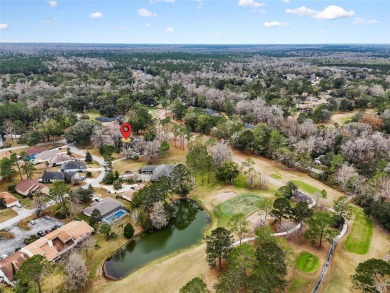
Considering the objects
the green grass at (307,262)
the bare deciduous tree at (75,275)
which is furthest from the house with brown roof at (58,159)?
the green grass at (307,262)

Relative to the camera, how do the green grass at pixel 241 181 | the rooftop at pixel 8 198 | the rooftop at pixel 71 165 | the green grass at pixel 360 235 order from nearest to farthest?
the green grass at pixel 360 235 < the rooftop at pixel 8 198 < the green grass at pixel 241 181 < the rooftop at pixel 71 165

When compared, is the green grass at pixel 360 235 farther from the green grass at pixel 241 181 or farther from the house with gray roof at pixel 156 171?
the house with gray roof at pixel 156 171

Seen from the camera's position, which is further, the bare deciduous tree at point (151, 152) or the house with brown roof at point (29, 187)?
the bare deciduous tree at point (151, 152)

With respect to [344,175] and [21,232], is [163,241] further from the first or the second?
[344,175]

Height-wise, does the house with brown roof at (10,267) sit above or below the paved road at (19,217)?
above

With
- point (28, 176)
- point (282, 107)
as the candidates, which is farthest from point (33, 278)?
point (282, 107)

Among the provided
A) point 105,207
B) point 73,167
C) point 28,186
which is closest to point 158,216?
point 105,207

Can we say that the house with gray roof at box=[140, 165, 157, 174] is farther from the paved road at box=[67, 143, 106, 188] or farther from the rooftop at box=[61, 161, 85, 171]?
the rooftop at box=[61, 161, 85, 171]

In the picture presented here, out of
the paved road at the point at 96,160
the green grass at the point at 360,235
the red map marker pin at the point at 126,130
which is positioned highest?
the red map marker pin at the point at 126,130
